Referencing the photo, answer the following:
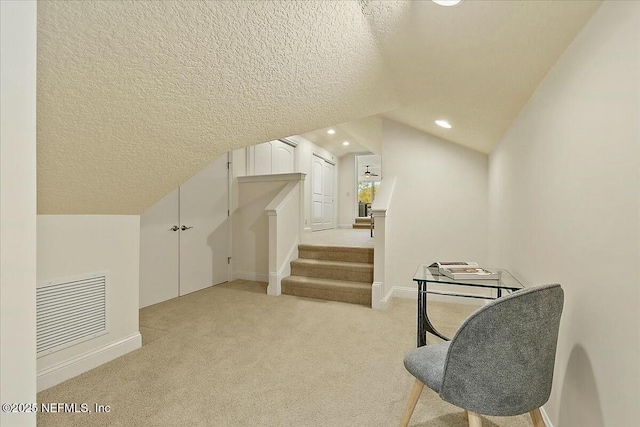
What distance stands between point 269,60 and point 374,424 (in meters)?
1.86

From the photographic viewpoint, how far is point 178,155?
1974 mm

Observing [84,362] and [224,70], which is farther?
[84,362]

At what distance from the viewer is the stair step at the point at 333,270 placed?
366cm

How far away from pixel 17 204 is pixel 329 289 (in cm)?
314

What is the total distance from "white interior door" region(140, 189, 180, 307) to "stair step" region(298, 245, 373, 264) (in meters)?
1.61

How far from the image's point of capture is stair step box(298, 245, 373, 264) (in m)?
3.87

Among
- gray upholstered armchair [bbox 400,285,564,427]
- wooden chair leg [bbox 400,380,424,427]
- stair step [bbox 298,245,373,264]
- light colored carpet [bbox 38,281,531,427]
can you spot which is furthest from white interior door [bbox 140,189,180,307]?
gray upholstered armchair [bbox 400,285,564,427]

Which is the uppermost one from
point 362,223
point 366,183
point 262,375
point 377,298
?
point 366,183

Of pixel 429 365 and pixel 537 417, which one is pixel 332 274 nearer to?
pixel 429 365

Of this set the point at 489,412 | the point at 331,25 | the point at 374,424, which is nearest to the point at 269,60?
the point at 331,25

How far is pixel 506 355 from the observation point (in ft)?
3.46

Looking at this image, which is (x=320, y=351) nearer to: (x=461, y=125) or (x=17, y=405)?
(x=17, y=405)

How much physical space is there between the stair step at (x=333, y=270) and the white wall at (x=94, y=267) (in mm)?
2021

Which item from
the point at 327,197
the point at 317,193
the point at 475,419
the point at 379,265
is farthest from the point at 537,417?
the point at 327,197
